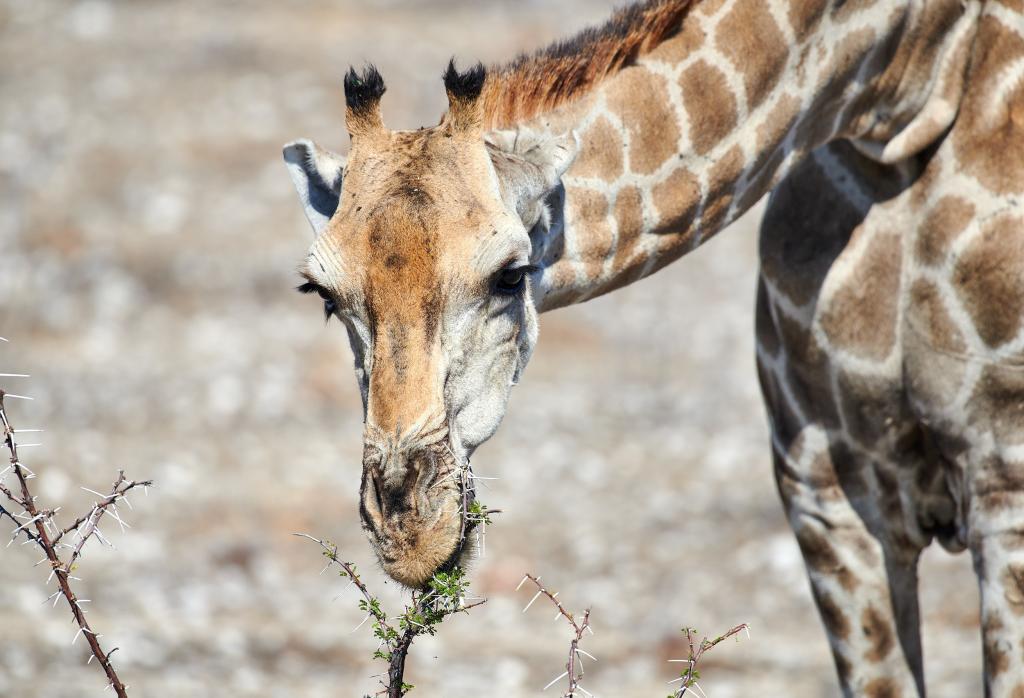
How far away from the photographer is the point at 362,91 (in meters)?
3.01

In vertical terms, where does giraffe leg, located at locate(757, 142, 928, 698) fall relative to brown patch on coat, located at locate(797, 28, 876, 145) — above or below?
below

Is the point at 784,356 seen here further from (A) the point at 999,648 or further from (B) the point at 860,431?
(A) the point at 999,648

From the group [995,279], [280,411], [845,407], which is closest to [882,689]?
[845,407]

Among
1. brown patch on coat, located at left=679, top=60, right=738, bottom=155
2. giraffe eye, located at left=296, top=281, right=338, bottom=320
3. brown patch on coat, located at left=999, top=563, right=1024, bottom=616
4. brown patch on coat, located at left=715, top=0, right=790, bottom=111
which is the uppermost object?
brown patch on coat, located at left=715, top=0, right=790, bottom=111

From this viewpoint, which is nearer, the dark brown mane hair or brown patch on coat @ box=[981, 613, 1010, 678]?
the dark brown mane hair

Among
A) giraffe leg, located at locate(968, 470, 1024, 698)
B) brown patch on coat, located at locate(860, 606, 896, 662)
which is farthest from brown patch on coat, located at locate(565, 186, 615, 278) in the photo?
brown patch on coat, located at locate(860, 606, 896, 662)

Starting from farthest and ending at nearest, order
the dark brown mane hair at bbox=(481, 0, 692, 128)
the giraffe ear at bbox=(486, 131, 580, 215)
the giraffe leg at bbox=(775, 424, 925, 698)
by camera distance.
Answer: the giraffe leg at bbox=(775, 424, 925, 698) < the dark brown mane hair at bbox=(481, 0, 692, 128) < the giraffe ear at bbox=(486, 131, 580, 215)

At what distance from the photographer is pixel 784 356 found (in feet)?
13.0

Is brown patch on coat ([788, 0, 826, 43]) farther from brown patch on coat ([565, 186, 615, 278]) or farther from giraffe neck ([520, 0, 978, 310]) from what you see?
brown patch on coat ([565, 186, 615, 278])

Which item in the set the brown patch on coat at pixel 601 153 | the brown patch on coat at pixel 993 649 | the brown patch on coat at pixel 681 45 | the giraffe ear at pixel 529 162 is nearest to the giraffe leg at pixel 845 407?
the brown patch on coat at pixel 993 649

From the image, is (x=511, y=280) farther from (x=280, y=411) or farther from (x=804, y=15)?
(x=280, y=411)

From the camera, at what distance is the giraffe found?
2789mm

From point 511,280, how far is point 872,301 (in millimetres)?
1237

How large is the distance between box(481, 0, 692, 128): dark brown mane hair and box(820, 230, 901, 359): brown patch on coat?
82cm
